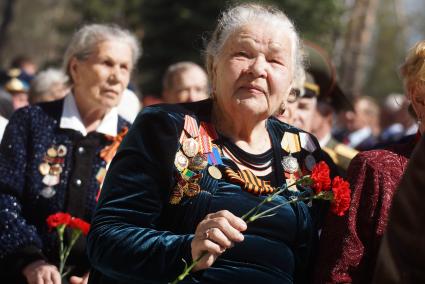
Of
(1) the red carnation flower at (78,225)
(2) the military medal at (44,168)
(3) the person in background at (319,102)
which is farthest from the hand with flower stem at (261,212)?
(2) the military medal at (44,168)

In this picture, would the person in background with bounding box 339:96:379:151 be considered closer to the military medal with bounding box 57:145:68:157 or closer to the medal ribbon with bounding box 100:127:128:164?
the medal ribbon with bounding box 100:127:128:164

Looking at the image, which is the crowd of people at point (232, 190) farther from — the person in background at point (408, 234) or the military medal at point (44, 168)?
the person in background at point (408, 234)

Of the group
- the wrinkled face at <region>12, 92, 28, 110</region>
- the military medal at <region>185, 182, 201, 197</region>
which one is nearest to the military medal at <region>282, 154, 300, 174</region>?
the military medal at <region>185, 182, 201, 197</region>

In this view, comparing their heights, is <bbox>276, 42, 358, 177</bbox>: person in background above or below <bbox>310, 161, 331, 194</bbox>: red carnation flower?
above

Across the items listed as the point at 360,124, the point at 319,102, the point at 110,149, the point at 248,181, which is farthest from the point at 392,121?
the point at 248,181

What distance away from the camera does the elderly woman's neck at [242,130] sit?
3.66 meters

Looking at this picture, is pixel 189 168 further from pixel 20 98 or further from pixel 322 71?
pixel 20 98

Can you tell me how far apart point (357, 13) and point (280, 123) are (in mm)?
16464

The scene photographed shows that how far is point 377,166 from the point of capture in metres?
3.52

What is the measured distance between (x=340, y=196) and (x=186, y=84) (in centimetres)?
439

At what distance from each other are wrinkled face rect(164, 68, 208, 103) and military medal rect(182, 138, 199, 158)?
3.98 metres

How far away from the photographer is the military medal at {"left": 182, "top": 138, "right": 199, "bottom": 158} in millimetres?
3434

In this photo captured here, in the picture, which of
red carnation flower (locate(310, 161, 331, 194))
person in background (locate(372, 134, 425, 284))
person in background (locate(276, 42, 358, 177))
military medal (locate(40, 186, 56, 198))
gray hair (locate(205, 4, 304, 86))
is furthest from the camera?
person in background (locate(276, 42, 358, 177))

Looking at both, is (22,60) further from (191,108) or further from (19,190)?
(191,108)
